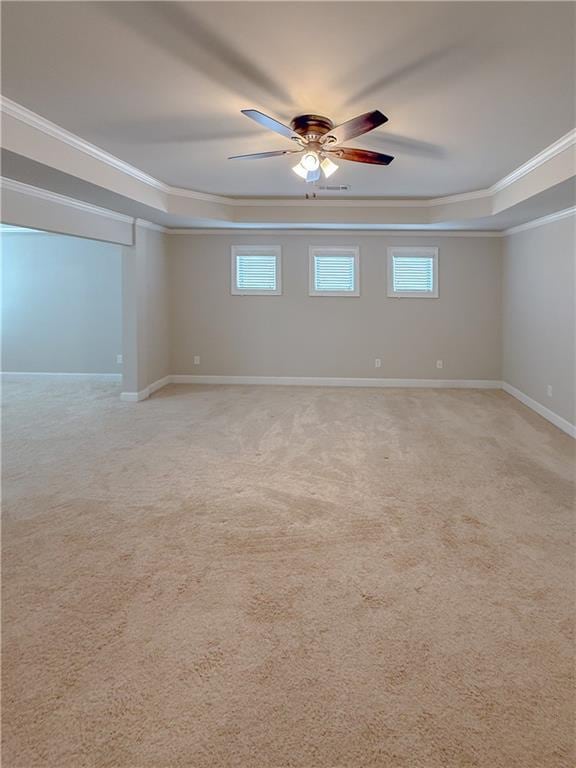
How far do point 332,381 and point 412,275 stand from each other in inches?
81.8

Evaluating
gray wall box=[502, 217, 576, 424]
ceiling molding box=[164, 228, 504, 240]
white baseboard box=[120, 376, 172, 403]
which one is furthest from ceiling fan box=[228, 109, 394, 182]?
white baseboard box=[120, 376, 172, 403]

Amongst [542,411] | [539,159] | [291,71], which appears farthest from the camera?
[542,411]

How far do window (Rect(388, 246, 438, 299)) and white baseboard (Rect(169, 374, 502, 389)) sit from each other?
1353mm

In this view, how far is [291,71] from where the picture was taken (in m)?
2.90

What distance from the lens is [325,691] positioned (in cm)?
194

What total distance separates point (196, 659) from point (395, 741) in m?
0.84

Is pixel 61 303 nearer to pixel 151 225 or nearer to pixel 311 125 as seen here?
pixel 151 225

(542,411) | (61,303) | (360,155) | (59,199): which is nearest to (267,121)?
(360,155)

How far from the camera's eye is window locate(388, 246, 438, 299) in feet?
26.2

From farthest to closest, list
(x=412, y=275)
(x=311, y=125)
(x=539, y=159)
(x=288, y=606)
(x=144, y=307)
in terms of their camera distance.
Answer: (x=412, y=275) → (x=144, y=307) → (x=539, y=159) → (x=311, y=125) → (x=288, y=606)

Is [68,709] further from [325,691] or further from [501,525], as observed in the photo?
[501,525]

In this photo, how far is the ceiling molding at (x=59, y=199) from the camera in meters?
4.48

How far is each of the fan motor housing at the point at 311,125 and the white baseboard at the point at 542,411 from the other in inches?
157

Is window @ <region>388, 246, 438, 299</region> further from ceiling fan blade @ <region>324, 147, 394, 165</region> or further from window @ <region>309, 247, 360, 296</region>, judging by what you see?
ceiling fan blade @ <region>324, 147, 394, 165</region>
